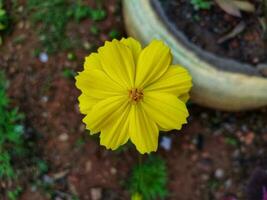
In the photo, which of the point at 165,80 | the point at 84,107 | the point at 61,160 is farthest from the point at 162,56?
the point at 61,160

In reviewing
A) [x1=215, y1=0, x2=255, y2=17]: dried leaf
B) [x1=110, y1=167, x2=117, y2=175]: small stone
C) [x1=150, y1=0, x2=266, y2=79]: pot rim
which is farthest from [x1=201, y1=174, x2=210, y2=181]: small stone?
[x1=215, y1=0, x2=255, y2=17]: dried leaf

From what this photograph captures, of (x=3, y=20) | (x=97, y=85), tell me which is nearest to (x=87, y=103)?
(x=97, y=85)

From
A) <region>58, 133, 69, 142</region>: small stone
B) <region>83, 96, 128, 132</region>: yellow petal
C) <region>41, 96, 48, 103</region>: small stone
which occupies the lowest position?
<region>58, 133, 69, 142</region>: small stone

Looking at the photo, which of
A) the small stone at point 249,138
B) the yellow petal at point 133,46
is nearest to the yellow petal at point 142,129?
the yellow petal at point 133,46

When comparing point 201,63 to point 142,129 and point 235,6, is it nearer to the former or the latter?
point 235,6

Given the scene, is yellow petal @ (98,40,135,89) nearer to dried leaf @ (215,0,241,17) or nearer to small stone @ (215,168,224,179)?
dried leaf @ (215,0,241,17)

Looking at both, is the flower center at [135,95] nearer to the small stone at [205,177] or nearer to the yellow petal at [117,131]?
the yellow petal at [117,131]
